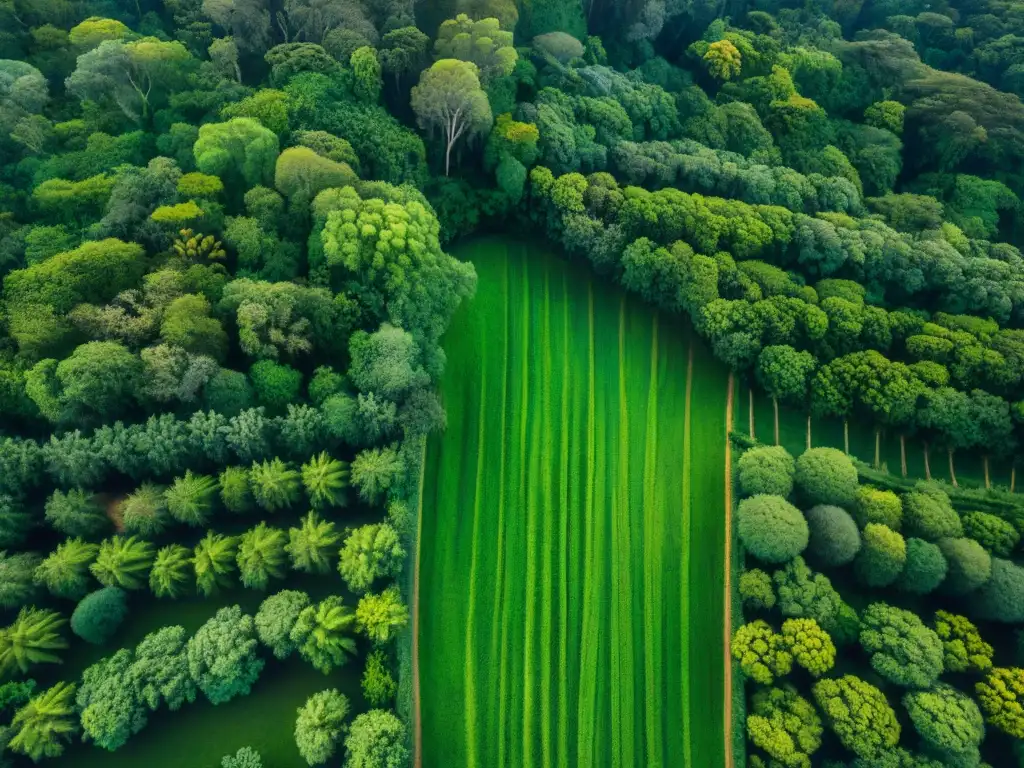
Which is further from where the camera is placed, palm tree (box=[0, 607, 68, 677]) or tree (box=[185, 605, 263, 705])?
tree (box=[185, 605, 263, 705])

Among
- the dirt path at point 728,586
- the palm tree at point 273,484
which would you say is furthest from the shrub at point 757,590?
the palm tree at point 273,484

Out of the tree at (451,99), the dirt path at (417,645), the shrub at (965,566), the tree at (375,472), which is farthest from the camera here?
the tree at (451,99)

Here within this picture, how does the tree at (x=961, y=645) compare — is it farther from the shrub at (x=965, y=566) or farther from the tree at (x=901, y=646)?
the shrub at (x=965, y=566)

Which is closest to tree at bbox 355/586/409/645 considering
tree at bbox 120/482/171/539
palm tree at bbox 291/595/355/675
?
palm tree at bbox 291/595/355/675

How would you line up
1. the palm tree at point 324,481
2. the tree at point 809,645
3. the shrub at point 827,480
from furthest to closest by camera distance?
1. the shrub at point 827,480
2. the palm tree at point 324,481
3. the tree at point 809,645

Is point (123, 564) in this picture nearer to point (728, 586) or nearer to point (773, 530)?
point (728, 586)

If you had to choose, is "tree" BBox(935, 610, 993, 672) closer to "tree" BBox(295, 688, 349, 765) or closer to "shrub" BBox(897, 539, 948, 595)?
"shrub" BBox(897, 539, 948, 595)
